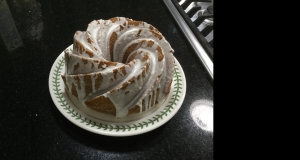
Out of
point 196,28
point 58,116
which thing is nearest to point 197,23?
point 196,28

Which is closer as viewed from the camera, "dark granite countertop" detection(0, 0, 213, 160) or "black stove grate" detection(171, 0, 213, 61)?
"dark granite countertop" detection(0, 0, 213, 160)

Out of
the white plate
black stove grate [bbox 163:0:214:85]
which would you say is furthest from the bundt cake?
black stove grate [bbox 163:0:214:85]

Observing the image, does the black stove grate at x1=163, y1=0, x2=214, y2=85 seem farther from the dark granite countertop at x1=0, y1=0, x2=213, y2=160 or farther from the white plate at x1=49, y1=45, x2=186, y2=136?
the white plate at x1=49, y1=45, x2=186, y2=136

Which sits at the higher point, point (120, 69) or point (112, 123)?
point (120, 69)

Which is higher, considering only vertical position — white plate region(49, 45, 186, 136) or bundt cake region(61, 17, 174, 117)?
bundt cake region(61, 17, 174, 117)

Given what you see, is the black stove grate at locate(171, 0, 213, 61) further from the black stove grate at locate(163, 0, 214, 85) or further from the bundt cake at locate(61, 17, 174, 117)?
the bundt cake at locate(61, 17, 174, 117)

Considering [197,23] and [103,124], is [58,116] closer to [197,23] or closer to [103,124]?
[103,124]
